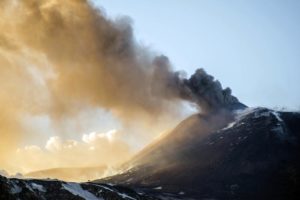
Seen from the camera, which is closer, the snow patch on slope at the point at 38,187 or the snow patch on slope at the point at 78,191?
the snow patch on slope at the point at 38,187

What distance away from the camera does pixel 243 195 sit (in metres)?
178

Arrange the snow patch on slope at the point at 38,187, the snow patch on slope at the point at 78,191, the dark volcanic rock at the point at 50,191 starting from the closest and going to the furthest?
the dark volcanic rock at the point at 50,191, the snow patch on slope at the point at 38,187, the snow patch on slope at the point at 78,191

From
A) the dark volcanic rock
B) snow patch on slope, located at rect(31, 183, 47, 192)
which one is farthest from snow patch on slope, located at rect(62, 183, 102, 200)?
snow patch on slope, located at rect(31, 183, 47, 192)

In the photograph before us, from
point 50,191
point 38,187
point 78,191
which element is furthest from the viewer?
point 78,191

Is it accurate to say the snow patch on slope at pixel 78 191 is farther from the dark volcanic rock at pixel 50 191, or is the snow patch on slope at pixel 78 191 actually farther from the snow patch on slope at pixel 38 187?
the snow patch on slope at pixel 38 187

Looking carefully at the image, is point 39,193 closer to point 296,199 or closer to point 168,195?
point 168,195

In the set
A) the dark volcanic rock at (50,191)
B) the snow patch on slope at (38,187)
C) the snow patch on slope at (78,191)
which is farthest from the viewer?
the snow patch on slope at (78,191)

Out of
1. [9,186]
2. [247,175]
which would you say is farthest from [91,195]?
[247,175]

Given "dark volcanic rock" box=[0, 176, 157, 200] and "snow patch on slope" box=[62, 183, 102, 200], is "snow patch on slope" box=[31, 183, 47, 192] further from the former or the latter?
"snow patch on slope" box=[62, 183, 102, 200]

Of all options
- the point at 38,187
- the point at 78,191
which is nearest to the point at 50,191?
the point at 38,187

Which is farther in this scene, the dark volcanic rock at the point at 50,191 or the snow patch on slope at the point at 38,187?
the snow patch on slope at the point at 38,187

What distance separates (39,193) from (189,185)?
9900 centimetres

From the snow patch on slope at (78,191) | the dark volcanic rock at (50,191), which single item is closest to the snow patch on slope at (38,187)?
the dark volcanic rock at (50,191)

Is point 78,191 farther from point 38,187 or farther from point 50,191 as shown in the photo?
point 38,187
